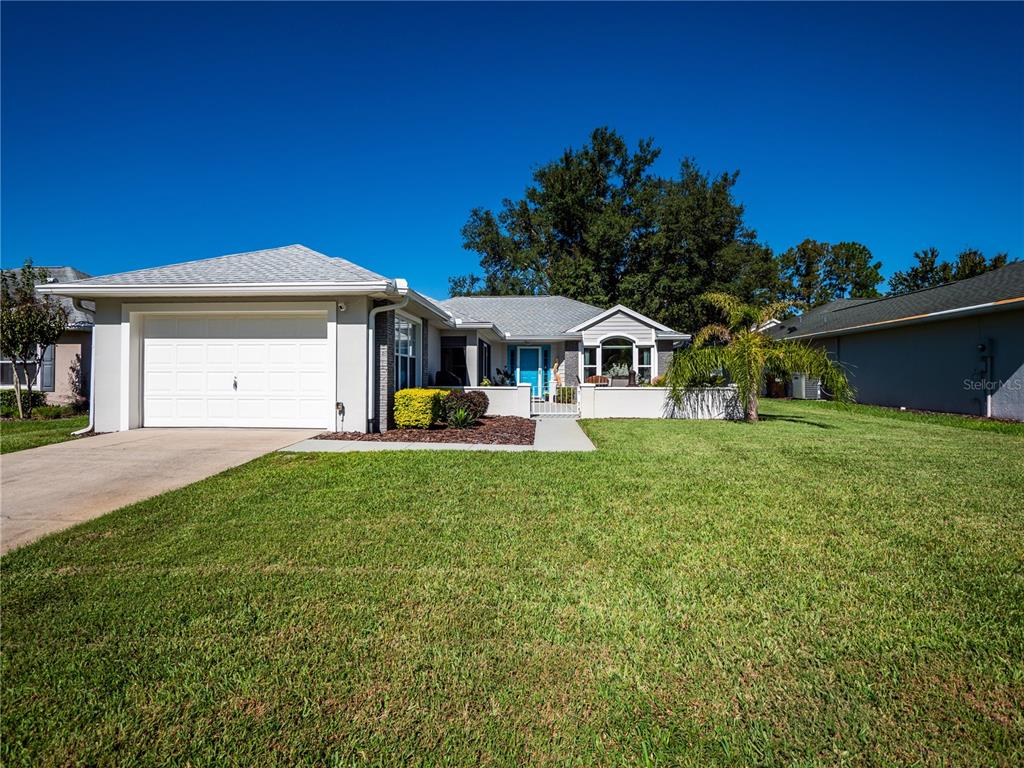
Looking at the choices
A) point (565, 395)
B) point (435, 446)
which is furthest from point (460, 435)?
point (565, 395)

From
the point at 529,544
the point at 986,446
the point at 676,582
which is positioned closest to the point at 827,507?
the point at 676,582

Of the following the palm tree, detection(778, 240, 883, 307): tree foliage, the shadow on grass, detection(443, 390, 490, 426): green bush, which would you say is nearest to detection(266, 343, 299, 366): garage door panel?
detection(443, 390, 490, 426): green bush

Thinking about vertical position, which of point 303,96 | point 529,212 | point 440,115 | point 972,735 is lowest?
point 972,735

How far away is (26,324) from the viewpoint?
41.9ft

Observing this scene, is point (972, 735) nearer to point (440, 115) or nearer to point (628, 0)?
point (628, 0)

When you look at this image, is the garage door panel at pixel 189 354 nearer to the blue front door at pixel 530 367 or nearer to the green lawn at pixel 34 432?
the green lawn at pixel 34 432

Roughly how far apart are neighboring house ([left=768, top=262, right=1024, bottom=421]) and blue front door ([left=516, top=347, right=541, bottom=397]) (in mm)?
12456

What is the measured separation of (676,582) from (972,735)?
1.52m

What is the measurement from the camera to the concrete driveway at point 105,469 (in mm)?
4766

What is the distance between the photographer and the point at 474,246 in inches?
1511

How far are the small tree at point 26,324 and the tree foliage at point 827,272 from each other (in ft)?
166

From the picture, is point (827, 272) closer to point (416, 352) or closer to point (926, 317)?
point (926, 317)

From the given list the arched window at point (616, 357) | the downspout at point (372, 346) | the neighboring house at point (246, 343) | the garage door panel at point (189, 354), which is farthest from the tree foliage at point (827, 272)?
the garage door panel at point (189, 354)

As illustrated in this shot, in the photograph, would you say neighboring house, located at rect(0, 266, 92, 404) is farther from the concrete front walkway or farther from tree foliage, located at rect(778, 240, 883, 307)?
tree foliage, located at rect(778, 240, 883, 307)
